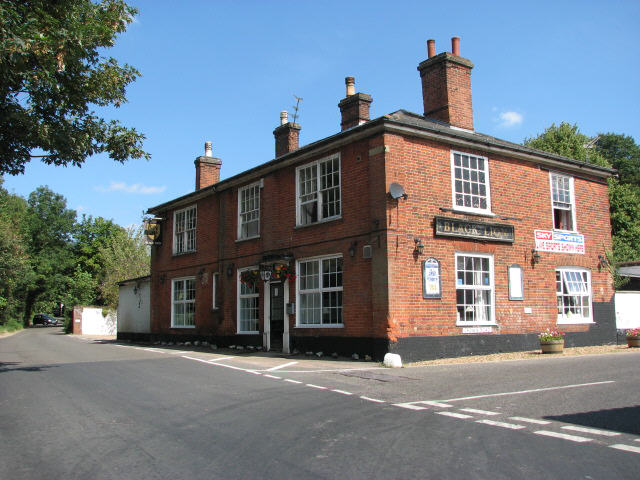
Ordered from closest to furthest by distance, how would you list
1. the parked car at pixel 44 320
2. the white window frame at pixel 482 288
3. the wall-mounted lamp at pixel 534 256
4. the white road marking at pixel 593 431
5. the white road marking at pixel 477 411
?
the white road marking at pixel 593 431, the white road marking at pixel 477 411, the white window frame at pixel 482 288, the wall-mounted lamp at pixel 534 256, the parked car at pixel 44 320

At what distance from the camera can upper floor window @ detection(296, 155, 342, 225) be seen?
1619 centimetres

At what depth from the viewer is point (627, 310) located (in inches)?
808

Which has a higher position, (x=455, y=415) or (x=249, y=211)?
(x=249, y=211)

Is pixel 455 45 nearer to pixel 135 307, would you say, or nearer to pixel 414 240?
pixel 414 240

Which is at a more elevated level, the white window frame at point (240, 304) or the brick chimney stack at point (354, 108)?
the brick chimney stack at point (354, 108)

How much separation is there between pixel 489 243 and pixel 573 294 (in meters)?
4.28

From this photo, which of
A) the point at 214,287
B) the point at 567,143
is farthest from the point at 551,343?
the point at 567,143

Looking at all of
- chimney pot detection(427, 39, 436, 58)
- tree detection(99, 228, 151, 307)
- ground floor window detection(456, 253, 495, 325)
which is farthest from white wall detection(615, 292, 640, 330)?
tree detection(99, 228, 151, 307)

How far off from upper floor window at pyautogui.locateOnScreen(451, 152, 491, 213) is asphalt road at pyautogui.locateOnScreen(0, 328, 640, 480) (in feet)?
18.8

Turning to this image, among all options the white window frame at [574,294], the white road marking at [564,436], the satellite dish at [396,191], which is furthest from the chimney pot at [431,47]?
the white road marking at [564,436]

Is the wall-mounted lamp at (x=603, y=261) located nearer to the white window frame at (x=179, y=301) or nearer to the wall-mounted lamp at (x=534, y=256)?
the wall-mounted lamp at (x=534, y=256)

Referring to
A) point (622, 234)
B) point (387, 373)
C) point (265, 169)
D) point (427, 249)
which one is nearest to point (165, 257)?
point (265, 169)

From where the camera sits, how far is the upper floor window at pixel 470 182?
16.0 meters

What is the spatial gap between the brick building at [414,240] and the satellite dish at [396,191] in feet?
0.17
